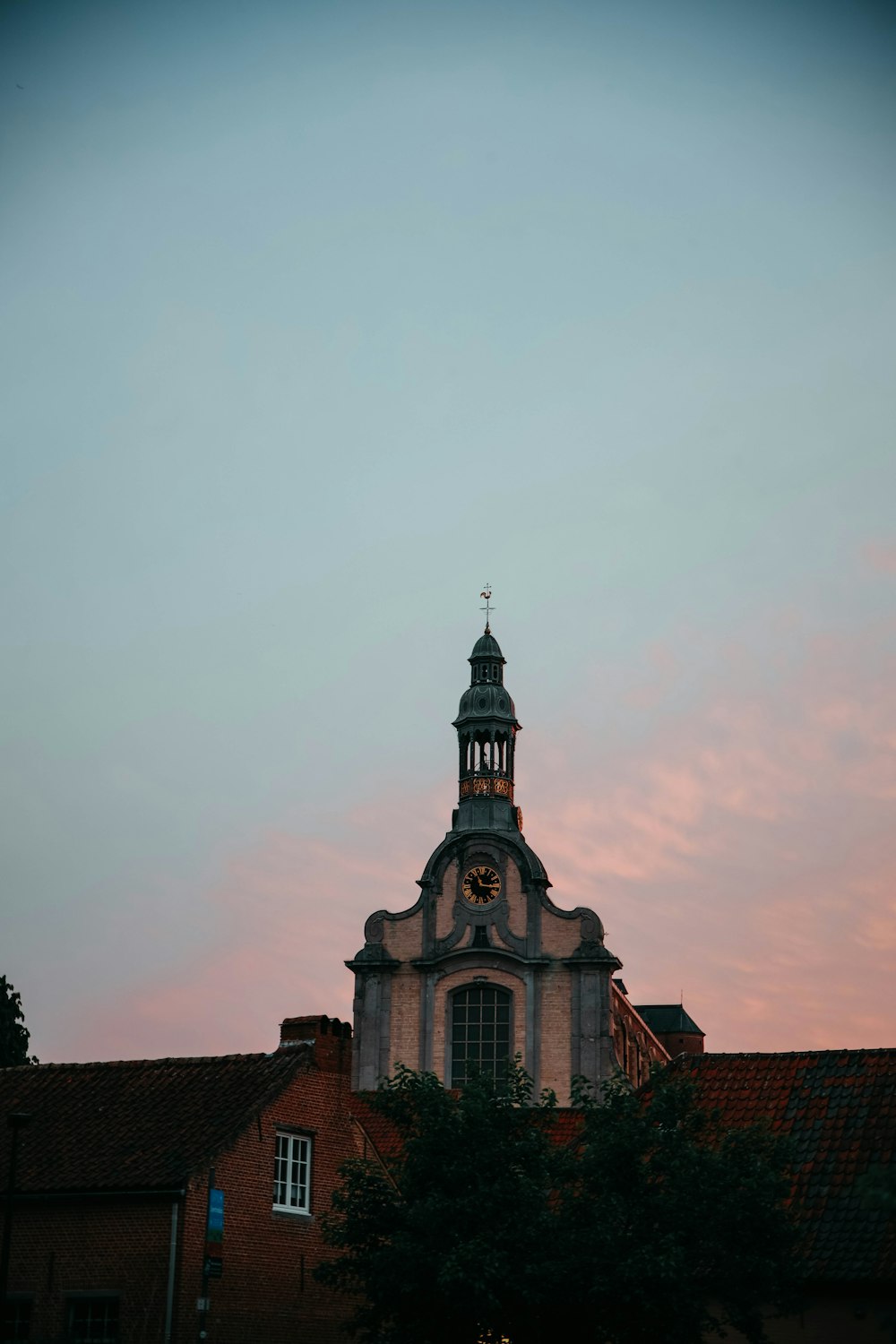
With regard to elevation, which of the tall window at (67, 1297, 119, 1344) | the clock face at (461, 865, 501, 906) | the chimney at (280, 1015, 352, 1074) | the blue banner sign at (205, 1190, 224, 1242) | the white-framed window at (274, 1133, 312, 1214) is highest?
the clock face at (461, 865, 501, 906)

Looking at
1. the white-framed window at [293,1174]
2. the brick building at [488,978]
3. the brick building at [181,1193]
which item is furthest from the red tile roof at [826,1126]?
the brick building at [488,978]

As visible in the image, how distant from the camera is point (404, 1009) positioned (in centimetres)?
6731

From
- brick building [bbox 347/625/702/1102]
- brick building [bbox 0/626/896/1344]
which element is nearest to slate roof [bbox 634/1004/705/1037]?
brick building [bbox 347/625/702/1102]

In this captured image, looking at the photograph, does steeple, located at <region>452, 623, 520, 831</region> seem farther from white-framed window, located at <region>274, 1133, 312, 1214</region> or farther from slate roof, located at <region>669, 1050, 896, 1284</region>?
white-framed window, located at <region>274, 1133, 312, 1214</region>

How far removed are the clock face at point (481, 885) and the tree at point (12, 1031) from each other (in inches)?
736

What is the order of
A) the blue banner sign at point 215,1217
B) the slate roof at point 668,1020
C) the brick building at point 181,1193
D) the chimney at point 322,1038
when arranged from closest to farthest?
the brick building at point 181,1193
the blue banner sign at point 215,1217
the chimney at point 322,1038
the slate roof at point 668,1020

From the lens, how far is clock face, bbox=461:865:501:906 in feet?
226

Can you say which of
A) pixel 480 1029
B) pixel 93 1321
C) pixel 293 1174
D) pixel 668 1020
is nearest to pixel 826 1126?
pixel 293 1174

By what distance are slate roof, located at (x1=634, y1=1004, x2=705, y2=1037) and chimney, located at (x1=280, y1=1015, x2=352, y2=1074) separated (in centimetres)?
7350

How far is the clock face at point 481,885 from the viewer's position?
68.8 metres

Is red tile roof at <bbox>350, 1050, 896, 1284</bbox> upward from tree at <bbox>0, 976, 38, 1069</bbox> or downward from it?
downward

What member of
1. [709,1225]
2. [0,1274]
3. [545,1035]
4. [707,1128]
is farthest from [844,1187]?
[545,1035]

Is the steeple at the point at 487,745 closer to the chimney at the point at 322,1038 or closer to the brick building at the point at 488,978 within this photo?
the brick building at the point at 488,978

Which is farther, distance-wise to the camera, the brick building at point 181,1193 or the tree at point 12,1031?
the tree at point 12,1031
